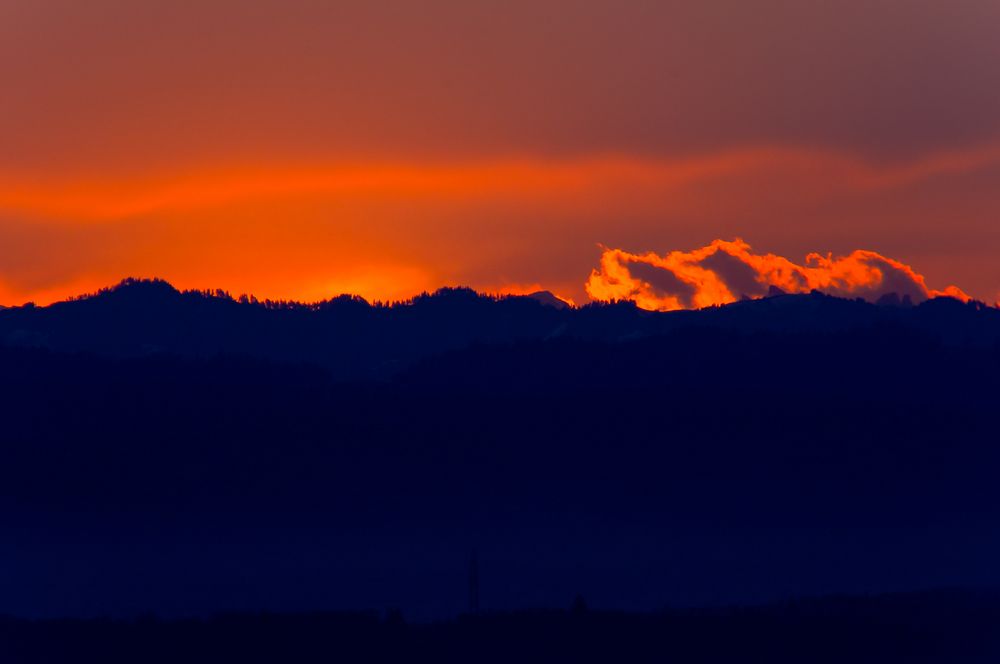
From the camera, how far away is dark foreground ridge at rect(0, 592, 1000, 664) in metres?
122

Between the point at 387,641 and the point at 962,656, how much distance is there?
3337 centimetres

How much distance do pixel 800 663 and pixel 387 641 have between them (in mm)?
23274

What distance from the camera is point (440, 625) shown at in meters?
132

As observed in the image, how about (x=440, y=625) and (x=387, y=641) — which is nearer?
(x=387, y=641)

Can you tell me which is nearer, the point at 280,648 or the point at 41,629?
the point at 280,648

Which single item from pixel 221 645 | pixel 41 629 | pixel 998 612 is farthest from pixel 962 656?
pixel 41 629

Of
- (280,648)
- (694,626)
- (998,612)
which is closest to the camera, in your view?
(280,648)

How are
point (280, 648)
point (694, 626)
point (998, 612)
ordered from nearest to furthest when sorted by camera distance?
point (280, 648), point (694, 626), point (998, 612)

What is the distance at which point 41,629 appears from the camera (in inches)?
5172

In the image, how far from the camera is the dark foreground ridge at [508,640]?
122 meters

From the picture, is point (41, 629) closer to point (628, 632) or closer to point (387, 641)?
point (387, 641)

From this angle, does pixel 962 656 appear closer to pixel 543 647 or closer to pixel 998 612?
pixel 998 612

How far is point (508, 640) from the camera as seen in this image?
12456 cm

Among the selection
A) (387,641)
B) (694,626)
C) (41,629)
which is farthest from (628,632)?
(41,629)
